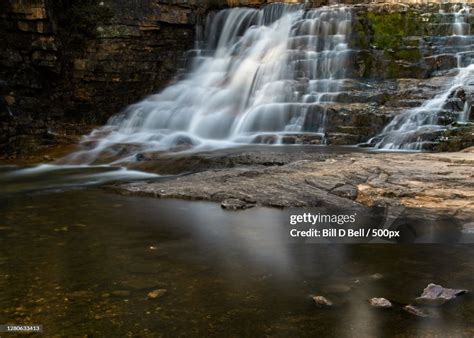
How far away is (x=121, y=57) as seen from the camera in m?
17.1

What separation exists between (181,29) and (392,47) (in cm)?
794

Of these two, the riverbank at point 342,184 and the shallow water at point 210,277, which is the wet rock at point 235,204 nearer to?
the riverbank at point 342,184

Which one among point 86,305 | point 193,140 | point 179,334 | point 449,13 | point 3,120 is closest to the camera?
point 179,334

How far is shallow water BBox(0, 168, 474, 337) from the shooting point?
2.83m

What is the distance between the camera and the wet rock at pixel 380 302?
307 centimetres

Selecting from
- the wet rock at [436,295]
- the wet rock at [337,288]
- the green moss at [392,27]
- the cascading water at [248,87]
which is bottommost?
the wet rock at [337,288]

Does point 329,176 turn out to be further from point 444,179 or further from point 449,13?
point 449,13

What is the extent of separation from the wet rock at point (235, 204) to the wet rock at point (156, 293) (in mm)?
2514

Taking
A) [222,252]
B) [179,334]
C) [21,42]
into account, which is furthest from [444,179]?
[21,42]

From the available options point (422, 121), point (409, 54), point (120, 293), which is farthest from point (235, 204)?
point (409, 54)

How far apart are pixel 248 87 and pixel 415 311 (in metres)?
12.9

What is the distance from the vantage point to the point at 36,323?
2805 millimetres

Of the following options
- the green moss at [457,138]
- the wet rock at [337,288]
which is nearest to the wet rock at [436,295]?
the wet rock at [337,288]

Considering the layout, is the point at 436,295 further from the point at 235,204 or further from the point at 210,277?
the point at 235,204
